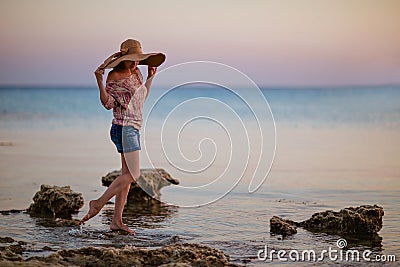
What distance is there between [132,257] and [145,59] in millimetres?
1981

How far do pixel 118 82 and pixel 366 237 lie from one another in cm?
235

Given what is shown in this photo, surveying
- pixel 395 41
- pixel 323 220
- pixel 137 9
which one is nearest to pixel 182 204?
pixel 323 220

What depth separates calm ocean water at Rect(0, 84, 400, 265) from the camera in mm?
5966

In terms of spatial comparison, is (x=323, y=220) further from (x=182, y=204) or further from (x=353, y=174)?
(x=353, y=174)

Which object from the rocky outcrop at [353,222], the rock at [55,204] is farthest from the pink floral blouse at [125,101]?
the rocky outcrop at [353,222]

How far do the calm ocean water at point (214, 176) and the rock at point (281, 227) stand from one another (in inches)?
2.7

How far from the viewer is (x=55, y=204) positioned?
6984 mm

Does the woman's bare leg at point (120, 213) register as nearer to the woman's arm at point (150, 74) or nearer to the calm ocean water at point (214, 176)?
the calm ocean water at point (214, 176)

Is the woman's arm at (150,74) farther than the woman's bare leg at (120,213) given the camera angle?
Yes

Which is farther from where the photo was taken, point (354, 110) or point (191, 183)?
point (354, 110)

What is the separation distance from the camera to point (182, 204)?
7.47 meters

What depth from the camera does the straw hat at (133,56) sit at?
6.18 m

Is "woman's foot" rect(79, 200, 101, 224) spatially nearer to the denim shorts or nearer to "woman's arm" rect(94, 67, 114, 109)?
the denim shorts

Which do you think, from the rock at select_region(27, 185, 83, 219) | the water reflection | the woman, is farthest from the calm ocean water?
the woman
